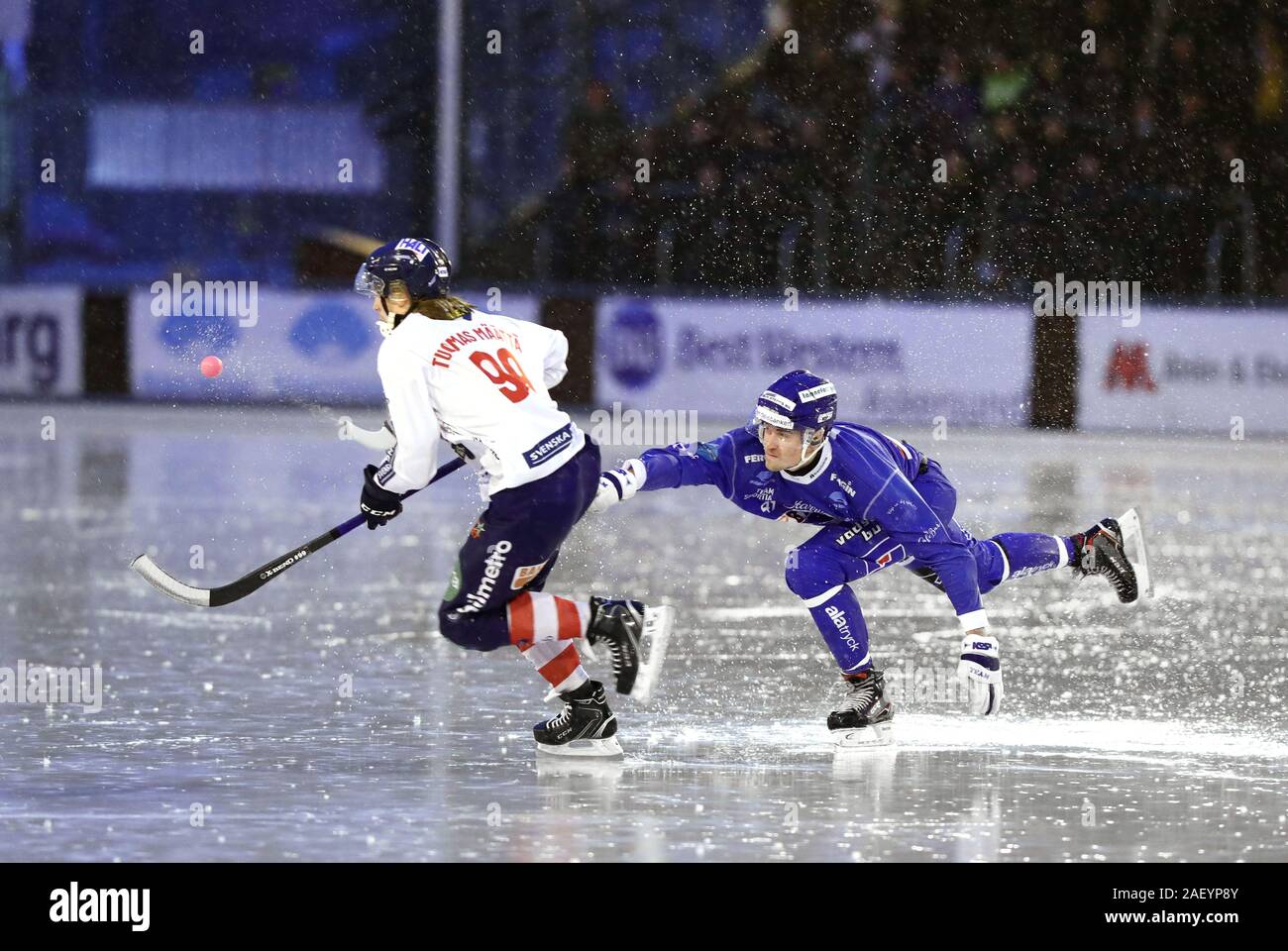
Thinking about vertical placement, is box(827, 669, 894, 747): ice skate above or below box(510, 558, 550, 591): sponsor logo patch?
below

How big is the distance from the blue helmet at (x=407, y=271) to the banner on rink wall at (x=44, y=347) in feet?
52.7

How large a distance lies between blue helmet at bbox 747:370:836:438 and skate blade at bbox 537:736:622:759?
3.52 feet

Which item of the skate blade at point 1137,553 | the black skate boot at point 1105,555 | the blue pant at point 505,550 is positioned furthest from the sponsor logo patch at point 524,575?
the skate blade at point 1137,553

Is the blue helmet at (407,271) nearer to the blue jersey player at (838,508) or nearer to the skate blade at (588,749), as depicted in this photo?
the blue jersey player at (838,508)

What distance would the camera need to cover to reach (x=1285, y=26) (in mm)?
20625

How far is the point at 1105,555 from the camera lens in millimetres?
7500

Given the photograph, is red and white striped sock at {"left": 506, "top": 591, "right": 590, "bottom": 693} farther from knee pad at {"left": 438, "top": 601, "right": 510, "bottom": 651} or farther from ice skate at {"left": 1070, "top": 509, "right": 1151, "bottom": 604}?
ice skate at {"left": 1070, "top": 509, "right": 1151, "bottom": 604}

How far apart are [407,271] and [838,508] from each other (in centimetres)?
156

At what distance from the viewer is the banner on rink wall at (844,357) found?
63.1ft

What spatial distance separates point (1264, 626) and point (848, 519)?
9.82 feet

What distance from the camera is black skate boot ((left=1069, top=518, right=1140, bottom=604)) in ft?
24.6

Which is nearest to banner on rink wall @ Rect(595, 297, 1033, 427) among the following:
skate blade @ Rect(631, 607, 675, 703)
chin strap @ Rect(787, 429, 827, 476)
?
chin strap @ Rect(787, 429, 827, 476)

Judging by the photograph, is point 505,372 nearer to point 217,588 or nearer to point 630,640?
point 630,640

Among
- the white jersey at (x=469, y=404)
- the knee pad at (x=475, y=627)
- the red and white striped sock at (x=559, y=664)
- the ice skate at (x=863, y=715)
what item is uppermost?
the white jersey at (x=469, y=404)
